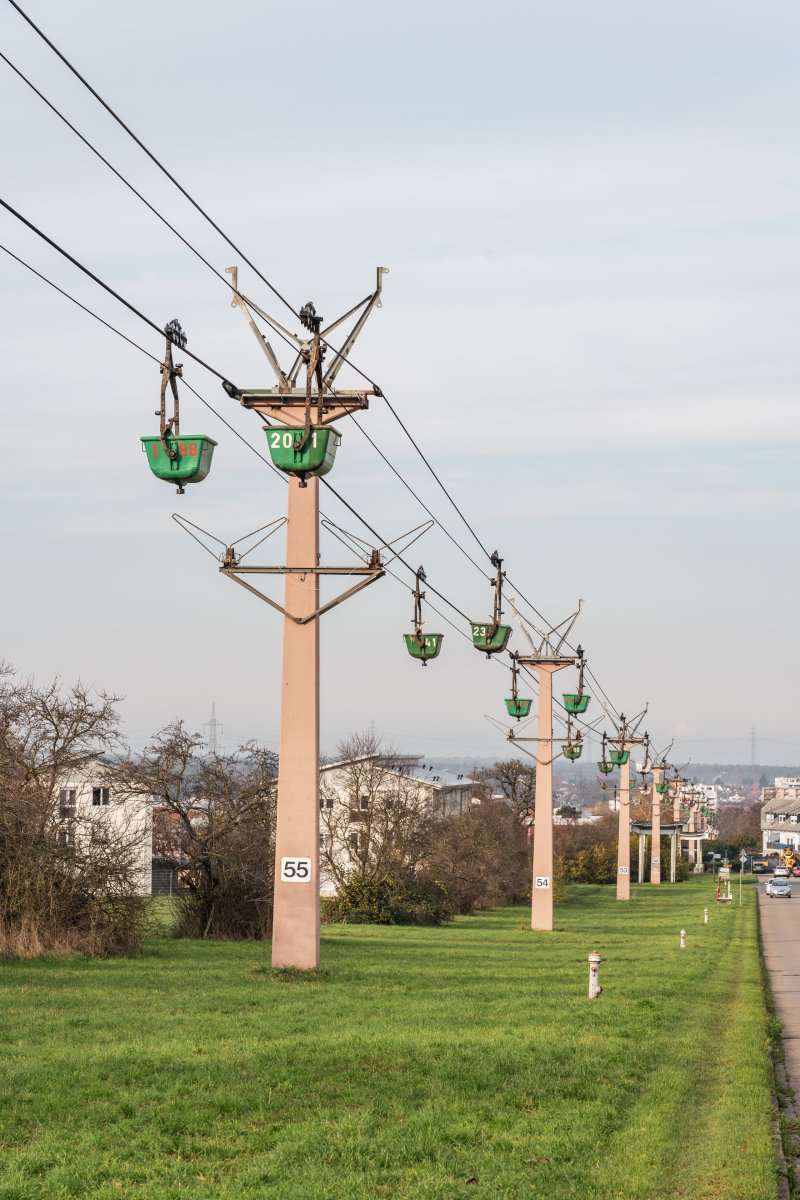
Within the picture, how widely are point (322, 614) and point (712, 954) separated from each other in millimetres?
17546

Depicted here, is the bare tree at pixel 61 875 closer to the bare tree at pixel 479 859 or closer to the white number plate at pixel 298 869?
the white number plate at pixel 298 869

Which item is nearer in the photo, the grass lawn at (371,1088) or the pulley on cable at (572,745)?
the grass lawn at (371,1088)

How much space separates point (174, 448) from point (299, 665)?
6782mm

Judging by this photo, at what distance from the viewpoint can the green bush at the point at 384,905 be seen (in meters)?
49.9

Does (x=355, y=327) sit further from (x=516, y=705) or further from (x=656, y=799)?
(x=656, y=799)

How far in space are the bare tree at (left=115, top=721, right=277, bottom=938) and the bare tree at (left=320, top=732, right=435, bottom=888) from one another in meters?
14.5

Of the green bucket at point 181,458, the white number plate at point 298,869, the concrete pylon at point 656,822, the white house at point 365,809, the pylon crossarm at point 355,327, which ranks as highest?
the pylon crossarm at point 355,327

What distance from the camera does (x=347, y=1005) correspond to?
18.5m

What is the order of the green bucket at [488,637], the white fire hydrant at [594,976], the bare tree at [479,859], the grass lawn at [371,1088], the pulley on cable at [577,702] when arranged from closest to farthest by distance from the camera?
the grass lawn at [371,1088] < the white fire hydrant at [594,976] < the green bucket at [488,637] < the pulley on cable at [577,702] < the bare tree at [479,859]

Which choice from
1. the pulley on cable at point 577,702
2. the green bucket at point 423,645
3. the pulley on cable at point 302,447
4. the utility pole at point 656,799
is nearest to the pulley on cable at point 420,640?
the green bucket at point 423,645

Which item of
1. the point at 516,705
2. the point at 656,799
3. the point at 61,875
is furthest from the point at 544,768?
the point at 656,799

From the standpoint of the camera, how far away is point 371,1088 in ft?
41.3

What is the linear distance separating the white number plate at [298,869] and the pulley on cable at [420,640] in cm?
666

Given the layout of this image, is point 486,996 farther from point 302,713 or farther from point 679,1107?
point 679,1107
